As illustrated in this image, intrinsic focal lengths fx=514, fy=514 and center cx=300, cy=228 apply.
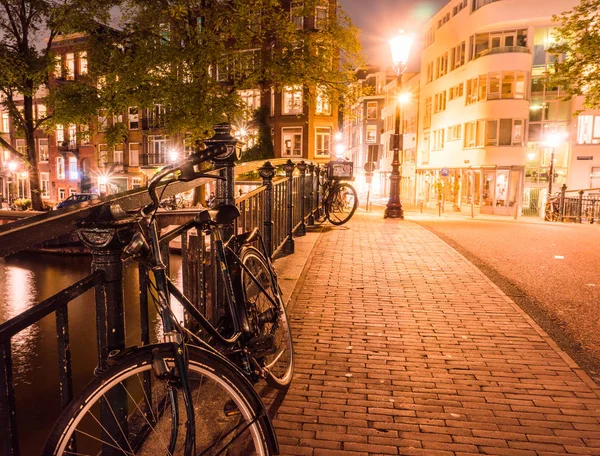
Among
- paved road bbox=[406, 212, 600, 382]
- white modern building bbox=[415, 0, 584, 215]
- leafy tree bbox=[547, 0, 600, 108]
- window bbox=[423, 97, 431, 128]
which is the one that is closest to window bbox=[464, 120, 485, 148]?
white modern building bbox=[415, 0, 584, 215]

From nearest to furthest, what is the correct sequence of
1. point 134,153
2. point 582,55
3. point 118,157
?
point 582,55 → point 134,153 → point 118,157

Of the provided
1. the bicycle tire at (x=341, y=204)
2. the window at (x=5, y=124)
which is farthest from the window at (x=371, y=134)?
the bicycle tire at (x=341, y=204)

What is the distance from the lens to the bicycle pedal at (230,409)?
89.2 inches

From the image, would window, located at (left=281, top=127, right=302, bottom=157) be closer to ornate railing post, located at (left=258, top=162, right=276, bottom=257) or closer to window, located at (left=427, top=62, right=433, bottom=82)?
window, located at (left=427, top=62, right=433, bottom=82)

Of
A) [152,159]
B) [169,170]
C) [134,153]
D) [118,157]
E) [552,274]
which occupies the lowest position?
A: [552,274]

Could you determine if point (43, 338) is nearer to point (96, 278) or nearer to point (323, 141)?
point (96, 278)

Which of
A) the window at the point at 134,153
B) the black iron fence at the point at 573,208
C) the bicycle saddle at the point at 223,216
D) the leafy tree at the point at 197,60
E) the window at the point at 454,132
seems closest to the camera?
the bicycle saddle at the point at 223,216

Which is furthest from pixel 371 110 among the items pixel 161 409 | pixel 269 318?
pixel 161 409

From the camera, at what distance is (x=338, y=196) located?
1331 centimetres

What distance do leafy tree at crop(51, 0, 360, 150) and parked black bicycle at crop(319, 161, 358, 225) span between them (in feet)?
32.5

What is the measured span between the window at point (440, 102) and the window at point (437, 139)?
1819mm

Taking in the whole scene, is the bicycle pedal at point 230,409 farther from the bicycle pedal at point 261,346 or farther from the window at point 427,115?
the window at point 427,115

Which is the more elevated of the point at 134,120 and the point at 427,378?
the point at 134,120

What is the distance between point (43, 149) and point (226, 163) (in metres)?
58.7
